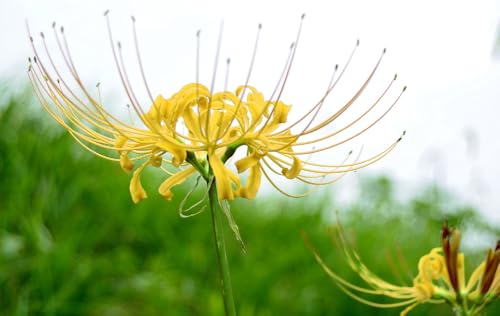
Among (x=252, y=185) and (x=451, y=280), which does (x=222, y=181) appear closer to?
(x=252, y=185)

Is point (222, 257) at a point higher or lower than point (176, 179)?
lower

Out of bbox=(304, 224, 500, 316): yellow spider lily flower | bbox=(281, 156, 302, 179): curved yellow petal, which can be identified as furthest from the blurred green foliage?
bbox=(281, 156, 302, 179): curved yellow petal

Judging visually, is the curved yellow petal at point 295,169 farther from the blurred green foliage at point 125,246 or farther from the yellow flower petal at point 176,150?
the blurred green foliage at point 125,246

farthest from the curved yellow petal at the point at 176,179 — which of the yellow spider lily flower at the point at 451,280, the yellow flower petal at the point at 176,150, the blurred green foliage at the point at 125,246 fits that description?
the blurred green foliage at the point at 125,246

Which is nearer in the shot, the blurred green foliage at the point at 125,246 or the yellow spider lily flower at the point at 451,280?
the yellow spider lily flower at the point at 451,280

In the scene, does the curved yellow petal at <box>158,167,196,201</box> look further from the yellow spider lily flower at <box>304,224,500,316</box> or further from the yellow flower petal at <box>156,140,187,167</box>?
the yellow spider lily flower at <box>304,224,500,316</box>

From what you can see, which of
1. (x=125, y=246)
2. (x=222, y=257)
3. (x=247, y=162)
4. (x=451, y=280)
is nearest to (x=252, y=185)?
(x=247, y=162)
